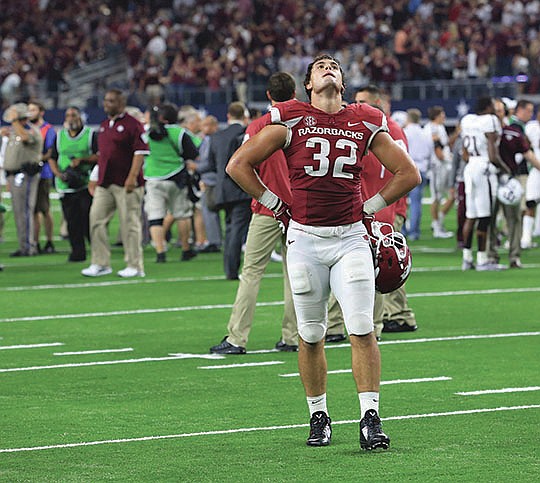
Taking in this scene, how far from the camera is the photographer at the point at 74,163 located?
1880 centimetres

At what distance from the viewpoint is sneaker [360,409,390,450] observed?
7.45 metres

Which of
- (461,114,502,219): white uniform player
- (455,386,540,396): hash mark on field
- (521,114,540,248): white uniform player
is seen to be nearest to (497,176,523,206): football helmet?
(461,114,502,219): white uniform player

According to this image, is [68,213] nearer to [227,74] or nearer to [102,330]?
[102,330]

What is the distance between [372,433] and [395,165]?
1422 millimetres

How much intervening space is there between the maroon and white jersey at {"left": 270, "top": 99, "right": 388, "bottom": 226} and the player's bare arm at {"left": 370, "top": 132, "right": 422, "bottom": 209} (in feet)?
0.24

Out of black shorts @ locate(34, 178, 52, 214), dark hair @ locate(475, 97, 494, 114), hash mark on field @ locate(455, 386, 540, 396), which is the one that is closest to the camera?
hash mark on field @ locate(455, 386, 540, 396)

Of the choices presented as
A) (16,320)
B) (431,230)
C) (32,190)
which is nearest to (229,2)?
(431,230)

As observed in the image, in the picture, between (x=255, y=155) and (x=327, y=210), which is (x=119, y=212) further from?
(x=327, y=210)

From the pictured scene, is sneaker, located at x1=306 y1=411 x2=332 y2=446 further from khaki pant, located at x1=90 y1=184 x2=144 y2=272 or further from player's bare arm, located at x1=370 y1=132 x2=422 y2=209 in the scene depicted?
khaki pant, located at x1=90 y1=184 x2=144 y2=272

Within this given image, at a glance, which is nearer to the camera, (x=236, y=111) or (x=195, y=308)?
(x=195, y=308)

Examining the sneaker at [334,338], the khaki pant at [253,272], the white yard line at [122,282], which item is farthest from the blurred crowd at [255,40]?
the khaki pant at [253,272]

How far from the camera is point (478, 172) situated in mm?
17281

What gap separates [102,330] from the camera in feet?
42.4

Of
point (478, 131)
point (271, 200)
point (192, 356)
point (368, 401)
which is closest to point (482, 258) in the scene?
point (478, 131)
